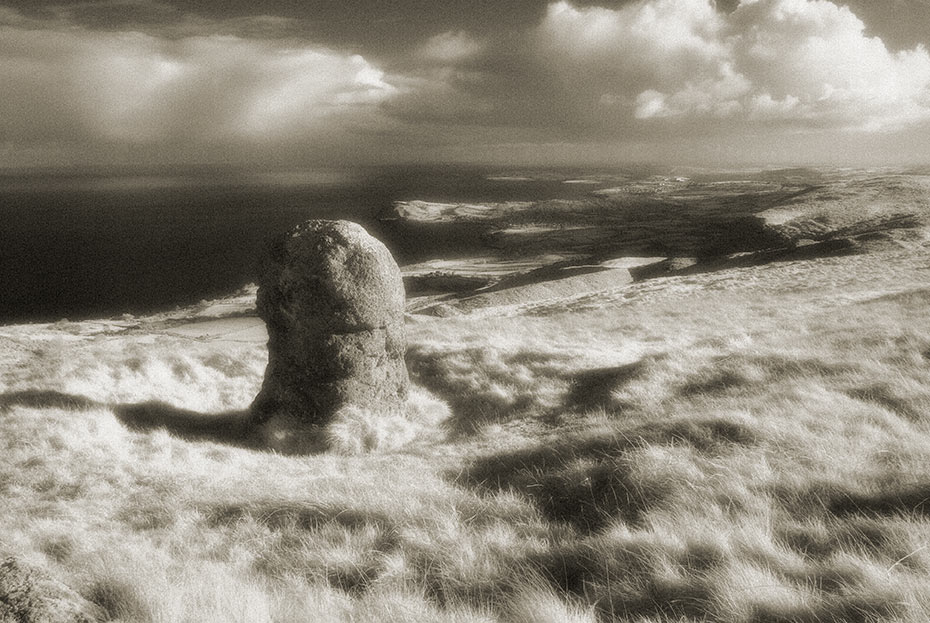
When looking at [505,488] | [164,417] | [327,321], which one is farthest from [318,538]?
[164,417]

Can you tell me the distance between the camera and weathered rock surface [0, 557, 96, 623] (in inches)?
124

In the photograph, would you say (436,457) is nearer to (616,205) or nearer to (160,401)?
(160,401)

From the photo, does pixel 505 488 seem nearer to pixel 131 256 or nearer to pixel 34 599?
pixel 34 599

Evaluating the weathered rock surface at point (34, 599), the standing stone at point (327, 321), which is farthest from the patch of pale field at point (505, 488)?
the standing stone at point (327, 321)

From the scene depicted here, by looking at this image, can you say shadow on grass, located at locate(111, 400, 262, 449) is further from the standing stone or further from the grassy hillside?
the standing stone

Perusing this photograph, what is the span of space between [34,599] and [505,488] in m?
4.17

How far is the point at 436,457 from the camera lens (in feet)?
27.8

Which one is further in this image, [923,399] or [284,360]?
[284,360]

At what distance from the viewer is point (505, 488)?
6.36m

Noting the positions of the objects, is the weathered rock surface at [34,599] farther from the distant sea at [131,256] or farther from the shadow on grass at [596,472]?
the distant sea at [131,256]

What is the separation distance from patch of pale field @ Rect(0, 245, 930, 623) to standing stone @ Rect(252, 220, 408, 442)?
2.23ft

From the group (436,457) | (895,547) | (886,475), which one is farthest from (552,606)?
(436,457)

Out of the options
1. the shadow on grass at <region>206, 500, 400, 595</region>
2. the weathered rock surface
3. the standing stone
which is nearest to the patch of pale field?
the shadow on grass at <region>206, 500, 400, 595</region>

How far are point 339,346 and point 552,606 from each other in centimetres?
682
